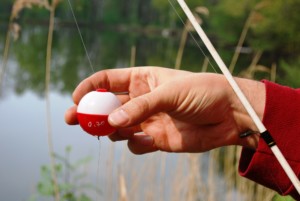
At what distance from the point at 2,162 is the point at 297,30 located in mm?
19352

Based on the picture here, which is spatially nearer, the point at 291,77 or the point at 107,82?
the point at 107,82

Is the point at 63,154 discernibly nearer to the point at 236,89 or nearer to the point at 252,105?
the point at 252,105

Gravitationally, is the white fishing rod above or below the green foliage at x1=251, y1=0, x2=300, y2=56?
below

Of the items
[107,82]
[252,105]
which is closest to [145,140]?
[107,82]

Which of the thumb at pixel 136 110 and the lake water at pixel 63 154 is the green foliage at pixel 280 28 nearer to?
the lake water at pixel 63 154

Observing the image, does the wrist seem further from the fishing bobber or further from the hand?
the fishing bobber

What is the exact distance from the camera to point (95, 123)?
118cm

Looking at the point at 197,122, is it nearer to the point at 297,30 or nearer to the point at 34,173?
the point at 34,173

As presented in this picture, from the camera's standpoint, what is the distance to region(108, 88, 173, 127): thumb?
1.11 meters

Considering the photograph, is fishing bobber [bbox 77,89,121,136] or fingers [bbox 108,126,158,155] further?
fingers [bbox 108,126,158,155]

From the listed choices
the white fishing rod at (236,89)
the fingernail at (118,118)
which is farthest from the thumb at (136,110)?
the white fishing rod at (236,89)

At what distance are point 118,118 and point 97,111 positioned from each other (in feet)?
0.27

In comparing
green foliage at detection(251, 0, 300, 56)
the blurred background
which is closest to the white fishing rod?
the blurred background

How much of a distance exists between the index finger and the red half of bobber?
19 cm
